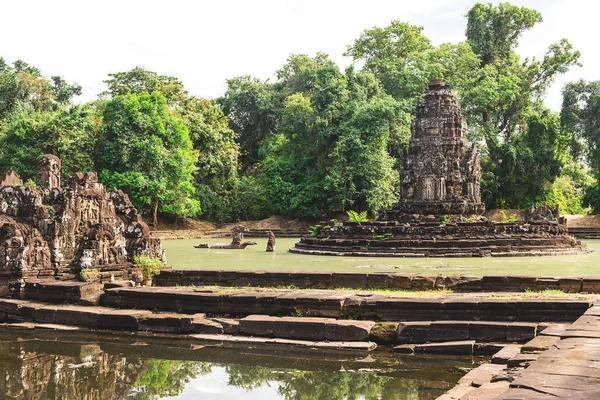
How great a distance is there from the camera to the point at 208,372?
6.72 m

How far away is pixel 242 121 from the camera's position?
51.1 m

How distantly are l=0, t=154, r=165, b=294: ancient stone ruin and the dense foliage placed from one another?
865 inches

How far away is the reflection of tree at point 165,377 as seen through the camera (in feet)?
19.7

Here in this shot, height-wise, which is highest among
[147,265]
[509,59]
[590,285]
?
[509,59]

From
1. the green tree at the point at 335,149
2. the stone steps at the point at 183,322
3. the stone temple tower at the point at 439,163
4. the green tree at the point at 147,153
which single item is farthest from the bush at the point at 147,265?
the green tree at the point at 335,149

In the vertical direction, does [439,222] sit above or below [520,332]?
above

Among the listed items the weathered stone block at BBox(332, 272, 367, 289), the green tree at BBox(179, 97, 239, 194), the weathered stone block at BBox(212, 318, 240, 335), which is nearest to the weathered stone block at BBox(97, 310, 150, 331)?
the weathered stone block at BBox(212, 318, 240, 335)

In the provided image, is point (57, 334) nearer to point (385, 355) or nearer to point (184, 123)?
point (385, 355)

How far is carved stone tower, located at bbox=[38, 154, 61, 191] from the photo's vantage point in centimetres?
1437

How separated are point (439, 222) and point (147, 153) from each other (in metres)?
16.9

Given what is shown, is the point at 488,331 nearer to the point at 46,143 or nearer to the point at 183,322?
the point at 183,322

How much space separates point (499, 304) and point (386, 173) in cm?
2921

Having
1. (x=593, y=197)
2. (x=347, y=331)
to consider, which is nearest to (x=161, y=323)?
(x=347, y=331)

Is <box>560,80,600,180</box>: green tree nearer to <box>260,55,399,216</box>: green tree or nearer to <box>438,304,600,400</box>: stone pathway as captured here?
<box>260,55,399,216</box>: green tree
